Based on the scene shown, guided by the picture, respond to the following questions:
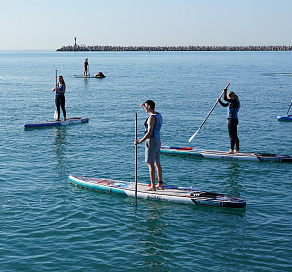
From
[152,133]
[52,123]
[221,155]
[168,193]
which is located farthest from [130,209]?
[52,123]

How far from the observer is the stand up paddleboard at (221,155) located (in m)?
17.9

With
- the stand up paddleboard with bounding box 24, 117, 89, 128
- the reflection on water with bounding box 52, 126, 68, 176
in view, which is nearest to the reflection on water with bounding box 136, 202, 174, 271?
the reflection on water with bounding box 52, 126, 68, 176

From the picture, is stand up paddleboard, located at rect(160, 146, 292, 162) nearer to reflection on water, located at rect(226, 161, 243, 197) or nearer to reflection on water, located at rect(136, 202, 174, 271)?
reflection on water, located at rect(226, 161, 243, 197)

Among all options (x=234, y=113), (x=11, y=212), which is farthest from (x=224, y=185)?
(x=11, y=212)

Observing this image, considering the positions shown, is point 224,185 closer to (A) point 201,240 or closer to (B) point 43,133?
(A) point 201,240

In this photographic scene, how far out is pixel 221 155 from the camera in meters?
18.4

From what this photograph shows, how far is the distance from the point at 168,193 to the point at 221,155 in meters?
5.47

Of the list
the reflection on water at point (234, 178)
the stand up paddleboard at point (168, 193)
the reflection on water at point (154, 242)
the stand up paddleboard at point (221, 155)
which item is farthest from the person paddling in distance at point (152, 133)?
A: the stand up paddleboard at point (221, 155)

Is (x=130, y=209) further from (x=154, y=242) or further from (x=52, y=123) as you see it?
(x=52, y=123)

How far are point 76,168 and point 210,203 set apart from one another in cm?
596

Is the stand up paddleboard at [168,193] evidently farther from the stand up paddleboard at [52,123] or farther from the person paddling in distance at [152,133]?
the stand up paddleboard at [52,123]

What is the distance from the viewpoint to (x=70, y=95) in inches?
1676

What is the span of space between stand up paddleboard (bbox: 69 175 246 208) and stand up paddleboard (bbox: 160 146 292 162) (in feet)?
15.7

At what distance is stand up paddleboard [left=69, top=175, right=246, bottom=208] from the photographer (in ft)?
42.1
